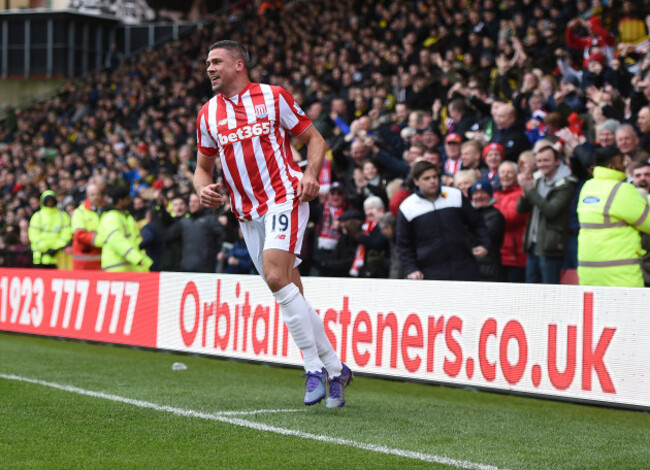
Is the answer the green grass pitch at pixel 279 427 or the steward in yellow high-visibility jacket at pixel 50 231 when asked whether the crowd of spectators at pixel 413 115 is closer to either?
the steward in yellow high-visibility jacket at pixel 50 231

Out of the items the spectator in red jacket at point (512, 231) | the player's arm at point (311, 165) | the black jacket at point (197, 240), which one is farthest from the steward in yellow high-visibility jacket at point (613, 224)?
the black jacket at point (197, 240)

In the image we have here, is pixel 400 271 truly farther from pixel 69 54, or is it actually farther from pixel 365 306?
pixel 69 54

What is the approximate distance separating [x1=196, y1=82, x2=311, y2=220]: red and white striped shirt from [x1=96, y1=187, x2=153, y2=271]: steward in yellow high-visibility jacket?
631cm

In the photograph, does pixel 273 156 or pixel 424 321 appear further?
pixel 424 321

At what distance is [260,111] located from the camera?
6363 mm

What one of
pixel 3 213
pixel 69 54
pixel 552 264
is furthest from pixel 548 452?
pixel 69 54

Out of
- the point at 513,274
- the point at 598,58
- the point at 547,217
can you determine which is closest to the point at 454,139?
the point at 513,274

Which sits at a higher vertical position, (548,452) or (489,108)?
(489,108)

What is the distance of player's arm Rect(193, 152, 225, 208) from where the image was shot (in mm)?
6211

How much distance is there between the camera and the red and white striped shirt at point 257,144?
633 cm

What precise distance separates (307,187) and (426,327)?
103 inches

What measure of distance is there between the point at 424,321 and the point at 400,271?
79.0 inches

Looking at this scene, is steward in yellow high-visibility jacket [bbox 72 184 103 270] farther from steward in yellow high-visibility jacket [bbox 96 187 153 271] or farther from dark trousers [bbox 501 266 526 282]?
dark trousers [bbox 501 266 526 282]

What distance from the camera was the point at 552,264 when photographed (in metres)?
9.45
